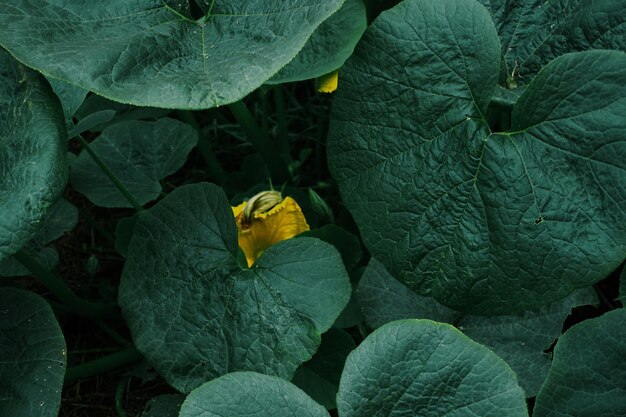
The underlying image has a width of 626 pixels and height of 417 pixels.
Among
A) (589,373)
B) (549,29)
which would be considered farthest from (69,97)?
(589,373)

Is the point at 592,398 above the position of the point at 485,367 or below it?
below

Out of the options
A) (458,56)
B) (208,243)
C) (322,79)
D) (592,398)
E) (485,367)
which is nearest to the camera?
(485,367)

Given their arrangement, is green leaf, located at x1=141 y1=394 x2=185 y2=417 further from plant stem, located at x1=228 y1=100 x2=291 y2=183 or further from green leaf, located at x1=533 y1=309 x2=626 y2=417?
green leaf, located at x1=533 y1=309 x2=626 y2=417

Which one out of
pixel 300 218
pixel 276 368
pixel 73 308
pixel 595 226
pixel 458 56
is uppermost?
pixel 458 56

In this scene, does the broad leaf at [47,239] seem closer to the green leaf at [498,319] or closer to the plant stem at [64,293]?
the plant stem at [64,293]

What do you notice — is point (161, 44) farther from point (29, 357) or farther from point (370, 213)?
point (29, 357)

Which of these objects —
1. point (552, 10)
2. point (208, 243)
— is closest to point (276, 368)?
point (208, 243)

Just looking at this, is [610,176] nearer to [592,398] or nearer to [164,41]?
[592,398]
